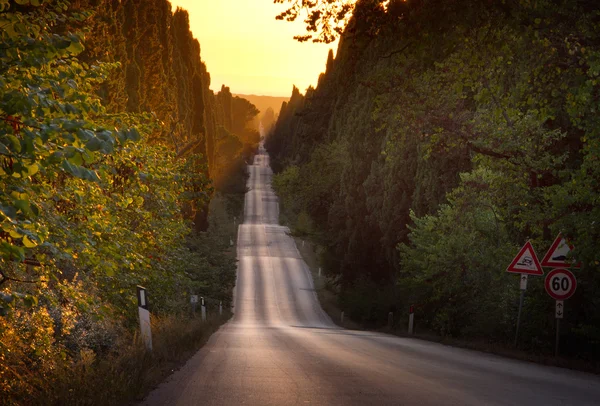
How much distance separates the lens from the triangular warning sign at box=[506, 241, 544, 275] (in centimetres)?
1758

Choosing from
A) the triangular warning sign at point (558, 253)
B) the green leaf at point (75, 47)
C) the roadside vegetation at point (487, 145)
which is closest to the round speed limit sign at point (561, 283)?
the triangular warning sign at point (558, 253)

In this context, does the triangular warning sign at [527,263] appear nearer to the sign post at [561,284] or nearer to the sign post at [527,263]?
the sign post at [527,263]

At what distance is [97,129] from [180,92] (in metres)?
57.7

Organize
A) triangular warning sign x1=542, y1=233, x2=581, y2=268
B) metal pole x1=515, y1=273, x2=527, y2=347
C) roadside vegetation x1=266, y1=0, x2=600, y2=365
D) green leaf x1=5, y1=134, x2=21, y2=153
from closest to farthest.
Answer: green leaf x1=5, y1=134, x2=21, y2=153 → roadside vegetation x1=266, y1=0, x2=600, y2=365 → triangular warning sign x1=542, y1=233, x2=581, y2=268 → metal pole x1=515, y1=273, x2=527, y2=347

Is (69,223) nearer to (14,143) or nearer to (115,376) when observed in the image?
(115,376)

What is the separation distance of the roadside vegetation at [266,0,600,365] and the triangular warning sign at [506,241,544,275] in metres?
0.28

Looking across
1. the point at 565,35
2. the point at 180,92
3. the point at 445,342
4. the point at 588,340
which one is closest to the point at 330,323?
the point at 180,92

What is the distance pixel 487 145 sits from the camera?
1805 cm

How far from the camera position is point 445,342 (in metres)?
24.4

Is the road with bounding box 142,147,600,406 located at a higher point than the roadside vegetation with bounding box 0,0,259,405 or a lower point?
lower

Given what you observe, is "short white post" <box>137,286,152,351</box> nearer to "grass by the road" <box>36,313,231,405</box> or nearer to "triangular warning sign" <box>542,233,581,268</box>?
"grass by the road" <box>36,313,231,405</box>

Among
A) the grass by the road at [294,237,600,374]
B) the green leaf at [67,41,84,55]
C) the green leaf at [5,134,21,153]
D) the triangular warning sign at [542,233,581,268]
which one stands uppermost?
the green leaf at [67,41,84,55]

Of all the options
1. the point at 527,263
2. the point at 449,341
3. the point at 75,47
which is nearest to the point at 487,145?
the point at 527,263

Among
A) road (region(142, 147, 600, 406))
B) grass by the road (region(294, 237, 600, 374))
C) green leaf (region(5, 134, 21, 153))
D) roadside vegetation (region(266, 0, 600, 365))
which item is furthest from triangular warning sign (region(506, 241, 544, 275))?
green leaf (region(5, 134, 21, 153))
